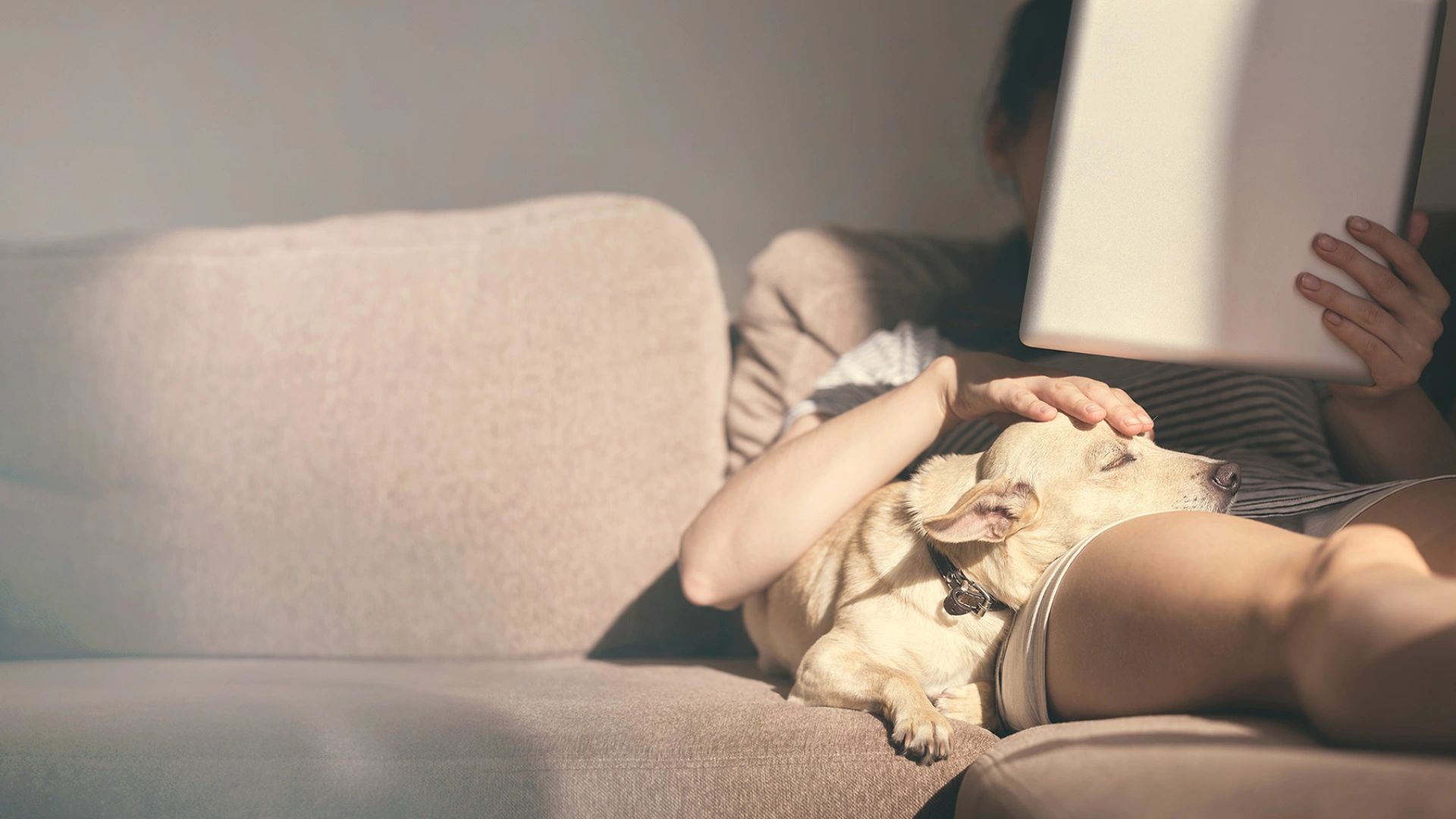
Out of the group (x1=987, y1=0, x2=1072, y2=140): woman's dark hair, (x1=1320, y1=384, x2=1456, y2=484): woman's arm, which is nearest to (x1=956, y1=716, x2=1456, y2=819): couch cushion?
(x1=1320, y1=384, x2=1456, y2=484): woman's arm

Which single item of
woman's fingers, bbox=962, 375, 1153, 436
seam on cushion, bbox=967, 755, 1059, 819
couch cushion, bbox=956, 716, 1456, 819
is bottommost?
seam on cushion, bbox=967, 755, 1059, 819

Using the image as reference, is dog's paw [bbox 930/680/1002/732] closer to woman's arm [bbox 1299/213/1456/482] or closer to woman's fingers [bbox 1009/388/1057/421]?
woman's fingers [bbox 1009/388/1057/421]

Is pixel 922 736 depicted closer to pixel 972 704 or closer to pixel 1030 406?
pixel 972 704

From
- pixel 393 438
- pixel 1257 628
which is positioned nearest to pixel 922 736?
pixel 1257 628

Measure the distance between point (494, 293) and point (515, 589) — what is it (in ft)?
1.90

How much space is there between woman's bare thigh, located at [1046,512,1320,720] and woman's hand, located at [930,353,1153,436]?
0.18 meters

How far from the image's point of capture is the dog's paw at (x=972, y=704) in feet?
3.48

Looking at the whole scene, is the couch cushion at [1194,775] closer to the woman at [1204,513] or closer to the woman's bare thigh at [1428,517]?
the woman at [1204,513]

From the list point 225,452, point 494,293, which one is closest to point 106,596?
point 225,452

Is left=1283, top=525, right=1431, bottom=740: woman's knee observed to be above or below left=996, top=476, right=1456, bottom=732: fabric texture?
above

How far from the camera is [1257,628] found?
73cm

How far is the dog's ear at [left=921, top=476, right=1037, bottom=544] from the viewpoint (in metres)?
1.01

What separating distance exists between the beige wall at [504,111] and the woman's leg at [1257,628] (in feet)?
5.31

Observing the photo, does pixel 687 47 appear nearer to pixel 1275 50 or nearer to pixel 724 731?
pixel 1275 50
